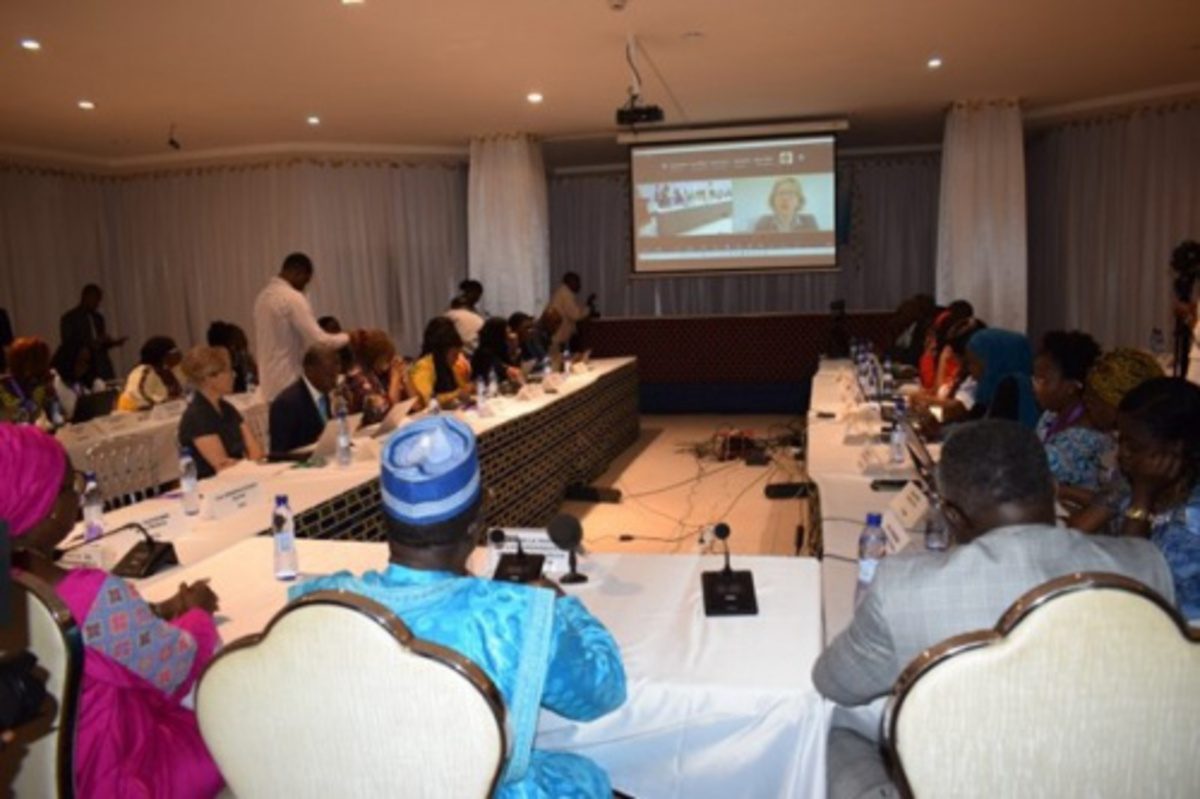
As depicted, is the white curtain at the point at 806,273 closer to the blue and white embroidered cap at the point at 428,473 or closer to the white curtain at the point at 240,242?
the white curtain at the point at 240,242

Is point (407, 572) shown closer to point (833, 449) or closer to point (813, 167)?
point (833, 449)

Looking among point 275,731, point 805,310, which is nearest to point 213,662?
point 275,731

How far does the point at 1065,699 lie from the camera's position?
113 cm

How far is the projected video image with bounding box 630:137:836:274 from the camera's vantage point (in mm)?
8328

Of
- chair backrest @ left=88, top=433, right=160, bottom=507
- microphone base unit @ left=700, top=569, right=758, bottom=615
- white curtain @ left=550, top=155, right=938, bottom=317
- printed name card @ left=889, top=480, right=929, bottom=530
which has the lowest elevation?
chair backrest @ left=88, top=433, right=160, bottom=507

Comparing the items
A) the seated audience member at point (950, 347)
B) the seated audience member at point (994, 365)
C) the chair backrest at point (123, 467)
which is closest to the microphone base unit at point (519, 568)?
the seated audience member at point (994, 365)

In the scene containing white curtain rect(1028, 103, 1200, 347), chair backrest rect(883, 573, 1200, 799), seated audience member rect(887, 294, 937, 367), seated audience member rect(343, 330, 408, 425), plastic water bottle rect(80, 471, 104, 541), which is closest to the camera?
chair backrest rect(883, 573, 1200, 799)

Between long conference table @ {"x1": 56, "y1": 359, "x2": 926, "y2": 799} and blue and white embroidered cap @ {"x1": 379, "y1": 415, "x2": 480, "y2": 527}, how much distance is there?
1.72 feet

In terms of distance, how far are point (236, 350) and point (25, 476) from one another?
5581 millimetres

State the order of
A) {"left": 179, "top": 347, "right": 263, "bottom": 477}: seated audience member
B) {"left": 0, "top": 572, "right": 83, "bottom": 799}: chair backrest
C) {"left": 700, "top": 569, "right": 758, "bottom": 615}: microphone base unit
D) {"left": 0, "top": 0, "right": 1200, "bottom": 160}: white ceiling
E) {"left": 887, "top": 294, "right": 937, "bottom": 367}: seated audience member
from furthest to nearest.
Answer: {"left": 887, "top": 294, "right": 937, "bottom": 367}: seated audience member < {"left": 0, "top": 0, "right": 1200, "bottom": 160}: white ceiling < {"left": 179, "top": 347, "right": 263, "bottom": 477}: seated audience member < {"left": 700, "top": 569, "right": 758, "bottom": 615}: microphone base unit < {"left": 0, "top": 572, "right": 83, "bottom": 799}: chair backrest

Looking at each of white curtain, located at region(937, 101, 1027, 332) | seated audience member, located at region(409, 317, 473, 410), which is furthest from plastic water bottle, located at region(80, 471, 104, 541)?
white curtain, located at region(937, 101, 1027, 332)

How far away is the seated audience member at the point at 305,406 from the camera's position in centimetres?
395

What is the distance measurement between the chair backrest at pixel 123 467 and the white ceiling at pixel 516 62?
214 centimetres

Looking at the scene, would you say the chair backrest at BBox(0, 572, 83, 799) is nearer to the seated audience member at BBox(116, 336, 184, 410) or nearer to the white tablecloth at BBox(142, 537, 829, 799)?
the white tablecloth at BBox(142, 537, 829, 799)
